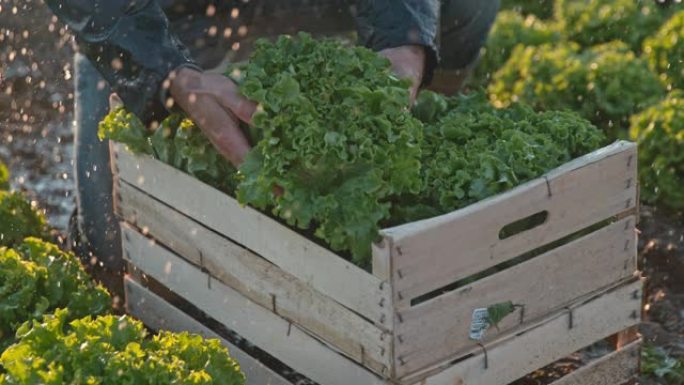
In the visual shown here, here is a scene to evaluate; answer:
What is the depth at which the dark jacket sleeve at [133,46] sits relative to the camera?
176 inches

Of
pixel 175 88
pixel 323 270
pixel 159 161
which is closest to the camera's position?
pixel 323 270

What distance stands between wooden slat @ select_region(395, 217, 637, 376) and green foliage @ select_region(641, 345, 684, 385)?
2.17 feet

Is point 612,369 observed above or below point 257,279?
below

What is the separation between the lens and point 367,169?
12.8 feet

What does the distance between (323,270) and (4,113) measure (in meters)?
4.44

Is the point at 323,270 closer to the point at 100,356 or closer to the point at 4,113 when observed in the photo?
the point at 100,356

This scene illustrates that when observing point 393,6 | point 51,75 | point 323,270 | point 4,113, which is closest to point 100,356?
point 323,270

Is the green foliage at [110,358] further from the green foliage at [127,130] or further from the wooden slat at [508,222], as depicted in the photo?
the green foliage at [127,130]

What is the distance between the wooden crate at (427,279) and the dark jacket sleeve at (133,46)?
1.02 ft

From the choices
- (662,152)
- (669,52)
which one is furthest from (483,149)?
(669,52)

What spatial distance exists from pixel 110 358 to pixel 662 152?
3461 mm

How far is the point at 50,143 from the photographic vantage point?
7445 millimetres

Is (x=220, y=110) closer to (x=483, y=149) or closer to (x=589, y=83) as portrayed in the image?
(x=483, y=149)

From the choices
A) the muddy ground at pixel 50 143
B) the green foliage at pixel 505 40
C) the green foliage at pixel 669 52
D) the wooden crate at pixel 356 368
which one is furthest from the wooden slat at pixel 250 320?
the green foliage at pixel 505 40
